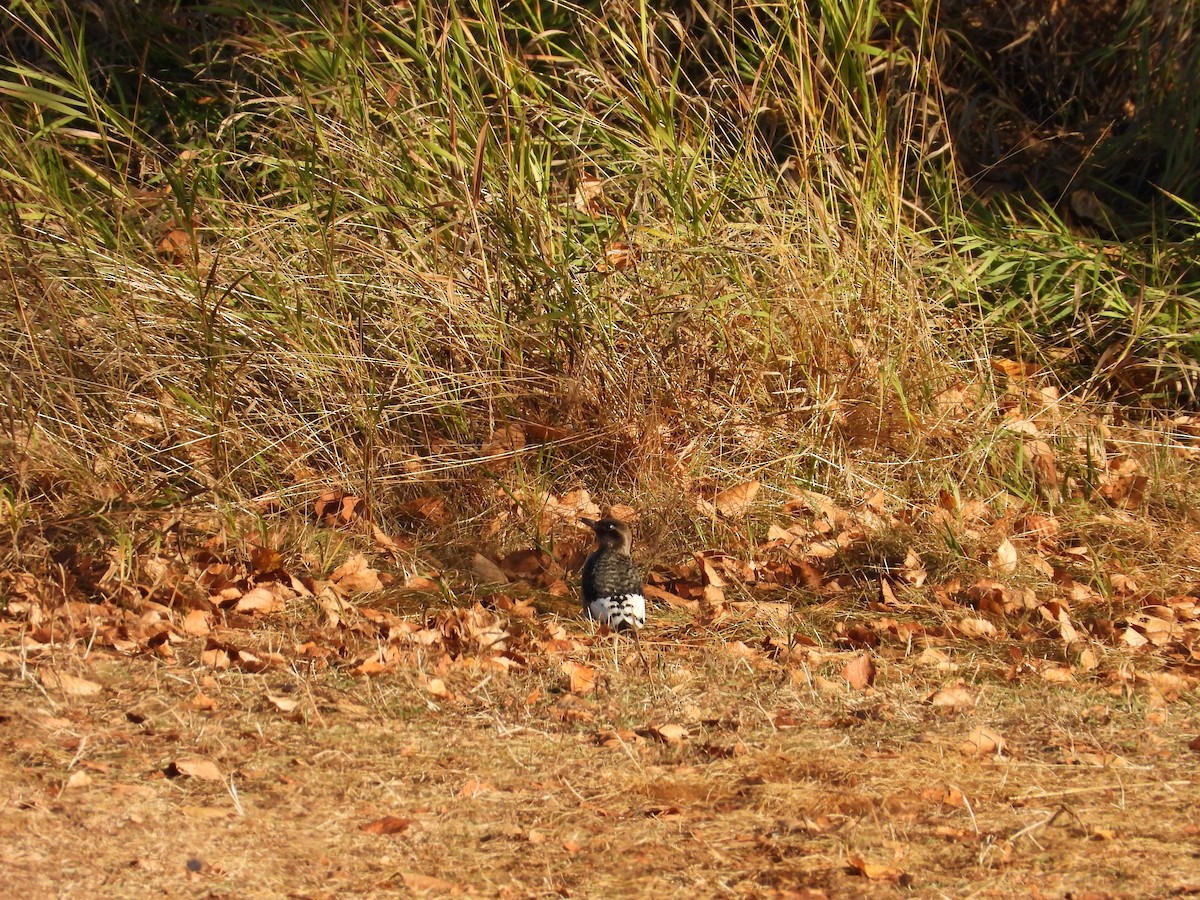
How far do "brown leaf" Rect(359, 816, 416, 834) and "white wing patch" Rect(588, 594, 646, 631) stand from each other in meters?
1.46

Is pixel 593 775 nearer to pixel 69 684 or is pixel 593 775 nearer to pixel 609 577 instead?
pixel 609 577

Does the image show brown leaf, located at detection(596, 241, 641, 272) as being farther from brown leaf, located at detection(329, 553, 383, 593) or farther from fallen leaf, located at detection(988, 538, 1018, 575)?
fallen leaf, located at detection(988, 538, 1018, 575)

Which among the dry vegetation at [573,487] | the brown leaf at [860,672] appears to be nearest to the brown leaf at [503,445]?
the dry vegetation at [573,487]

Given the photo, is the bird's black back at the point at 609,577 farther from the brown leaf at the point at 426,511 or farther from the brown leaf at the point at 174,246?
the brown leaf at the point at 174,246

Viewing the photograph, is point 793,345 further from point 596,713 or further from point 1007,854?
point 1007,854

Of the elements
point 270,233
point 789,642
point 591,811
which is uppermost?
point 270,233

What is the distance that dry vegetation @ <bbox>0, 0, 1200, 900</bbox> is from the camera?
3.44 m

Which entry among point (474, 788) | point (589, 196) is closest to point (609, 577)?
point (474, 788)

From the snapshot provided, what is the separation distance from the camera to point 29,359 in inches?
203

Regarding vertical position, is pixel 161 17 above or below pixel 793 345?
above

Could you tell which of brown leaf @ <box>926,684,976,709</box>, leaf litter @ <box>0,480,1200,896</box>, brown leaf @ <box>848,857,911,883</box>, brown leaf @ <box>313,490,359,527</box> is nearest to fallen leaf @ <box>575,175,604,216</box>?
leaf litter @ <box>0,480,1200,896</box>

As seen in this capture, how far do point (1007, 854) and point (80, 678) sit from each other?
253 cm

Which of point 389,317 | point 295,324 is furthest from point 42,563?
point 389,317

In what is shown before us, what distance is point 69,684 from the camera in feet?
13.1
